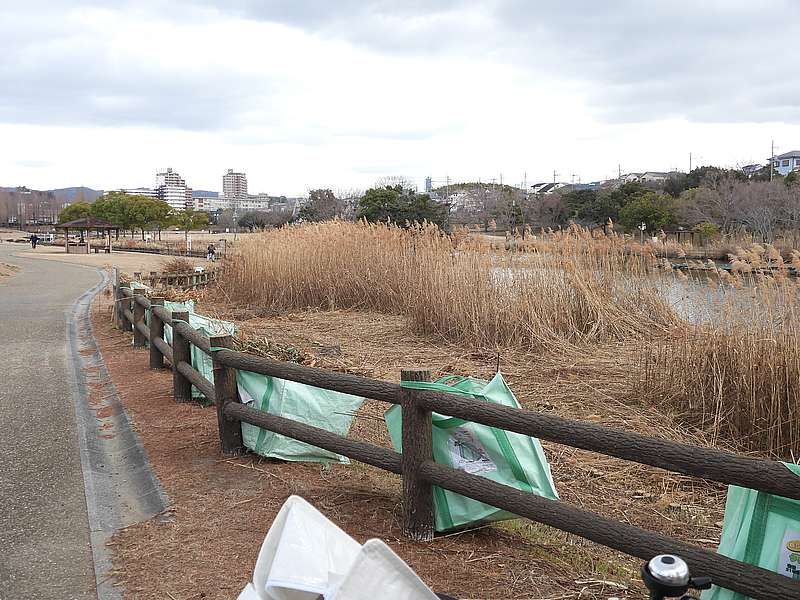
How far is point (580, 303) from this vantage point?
34.9 ft

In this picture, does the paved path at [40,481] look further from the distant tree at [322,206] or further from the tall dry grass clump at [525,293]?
the distant tree at [322,206]

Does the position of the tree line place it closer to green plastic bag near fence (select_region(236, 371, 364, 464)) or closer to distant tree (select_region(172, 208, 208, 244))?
distant tree (select_region(172, 208, 208, 244))

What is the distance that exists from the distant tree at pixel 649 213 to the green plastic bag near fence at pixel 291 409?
3634 centimetres

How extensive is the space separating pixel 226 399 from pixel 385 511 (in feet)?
5.56

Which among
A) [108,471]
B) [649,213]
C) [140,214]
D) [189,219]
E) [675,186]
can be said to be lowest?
[108,471]

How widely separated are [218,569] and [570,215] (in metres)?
46.9

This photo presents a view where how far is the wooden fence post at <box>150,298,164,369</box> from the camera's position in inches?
364

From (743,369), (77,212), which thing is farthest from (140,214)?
(743,369)

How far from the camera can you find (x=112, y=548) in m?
4.25

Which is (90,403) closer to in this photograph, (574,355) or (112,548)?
(112,548)

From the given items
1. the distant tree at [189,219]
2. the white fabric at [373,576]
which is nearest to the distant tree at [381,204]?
the white fabric at [373,576]

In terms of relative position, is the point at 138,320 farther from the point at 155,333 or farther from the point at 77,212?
the point at 77,212

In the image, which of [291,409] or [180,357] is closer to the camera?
[291,409]

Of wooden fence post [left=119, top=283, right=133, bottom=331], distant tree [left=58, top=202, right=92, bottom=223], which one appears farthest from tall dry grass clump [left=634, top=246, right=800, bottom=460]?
distant tree [left=58, top=202, right=92, bottom=223]
